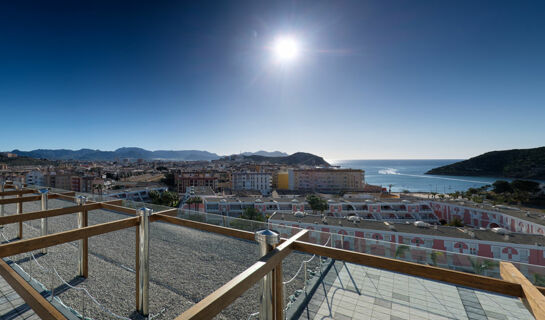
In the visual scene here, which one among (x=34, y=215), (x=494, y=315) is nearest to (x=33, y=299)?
(x=34, y=215)

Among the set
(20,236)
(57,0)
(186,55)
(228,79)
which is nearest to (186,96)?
(228,79)

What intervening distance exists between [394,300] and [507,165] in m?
82.3

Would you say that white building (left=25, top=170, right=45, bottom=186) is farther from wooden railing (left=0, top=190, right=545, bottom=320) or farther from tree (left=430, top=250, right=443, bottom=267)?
tree (left=430, top=250, right=443, bottom=267)

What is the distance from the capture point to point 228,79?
17641 millimetres

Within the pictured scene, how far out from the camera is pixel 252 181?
142ft

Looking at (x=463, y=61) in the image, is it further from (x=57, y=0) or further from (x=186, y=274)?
(x=57, y=0)

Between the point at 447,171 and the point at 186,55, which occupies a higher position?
the point at 186,55

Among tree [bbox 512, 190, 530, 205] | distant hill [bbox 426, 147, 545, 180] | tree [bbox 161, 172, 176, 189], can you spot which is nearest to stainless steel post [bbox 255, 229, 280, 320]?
tree [bbox 161, 172, 176, 189]

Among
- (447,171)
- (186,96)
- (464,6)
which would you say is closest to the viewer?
(464,6)

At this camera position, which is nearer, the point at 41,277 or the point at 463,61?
the point at 41,277

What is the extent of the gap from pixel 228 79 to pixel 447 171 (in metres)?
88.1

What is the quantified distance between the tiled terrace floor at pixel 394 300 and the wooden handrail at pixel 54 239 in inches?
77.2

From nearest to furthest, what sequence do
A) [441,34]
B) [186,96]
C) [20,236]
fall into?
1. [20,236]
2. [441,34]
3. [186,96]

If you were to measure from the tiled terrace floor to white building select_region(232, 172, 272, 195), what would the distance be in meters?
40.3
